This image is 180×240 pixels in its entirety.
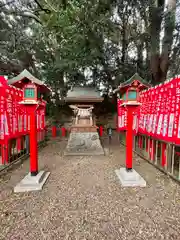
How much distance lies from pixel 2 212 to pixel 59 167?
2205 mm

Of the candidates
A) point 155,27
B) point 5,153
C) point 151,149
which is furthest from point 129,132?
point 155,27

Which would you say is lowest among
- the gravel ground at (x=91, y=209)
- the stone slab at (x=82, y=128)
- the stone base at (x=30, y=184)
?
the gravel ground at (x=91, y=209)

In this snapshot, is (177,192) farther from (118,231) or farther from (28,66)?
(28,66)

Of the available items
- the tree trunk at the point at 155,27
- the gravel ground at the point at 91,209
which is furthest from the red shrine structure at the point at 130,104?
the tree trunk at the point at 155,27

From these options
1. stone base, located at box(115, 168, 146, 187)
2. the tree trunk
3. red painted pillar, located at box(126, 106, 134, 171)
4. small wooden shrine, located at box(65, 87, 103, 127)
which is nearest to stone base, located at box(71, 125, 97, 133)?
small wooden shrine, located at box(65, 87, 103, 127)

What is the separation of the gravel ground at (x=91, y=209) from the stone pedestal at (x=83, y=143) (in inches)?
89.3

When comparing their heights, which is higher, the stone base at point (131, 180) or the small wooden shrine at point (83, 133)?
the small wooden shrine at point (83, 133)

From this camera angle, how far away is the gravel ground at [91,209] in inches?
77.4

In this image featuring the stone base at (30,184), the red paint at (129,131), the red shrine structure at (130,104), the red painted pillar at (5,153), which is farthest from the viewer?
the red painted pillar at (5,153)

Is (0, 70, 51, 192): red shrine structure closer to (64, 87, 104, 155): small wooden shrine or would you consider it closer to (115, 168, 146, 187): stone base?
(115, 168, 146, 187): stone base

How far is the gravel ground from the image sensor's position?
1965mm

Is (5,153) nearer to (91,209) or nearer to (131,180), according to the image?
(91,209)

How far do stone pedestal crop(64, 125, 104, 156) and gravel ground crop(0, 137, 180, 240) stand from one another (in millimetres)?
2268

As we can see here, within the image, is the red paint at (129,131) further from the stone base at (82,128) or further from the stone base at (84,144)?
the stone base at (82,128)
